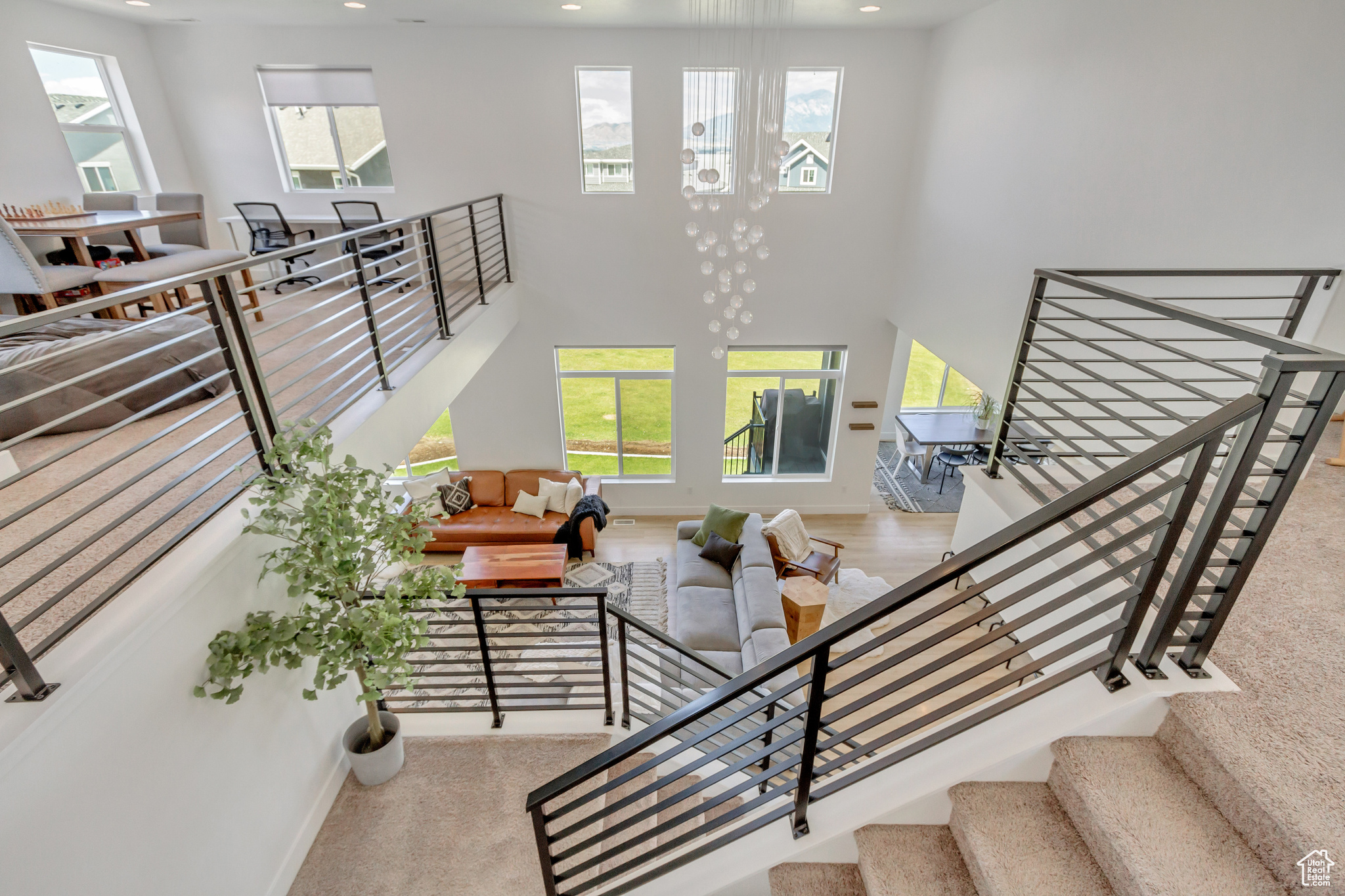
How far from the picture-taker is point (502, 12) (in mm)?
5242

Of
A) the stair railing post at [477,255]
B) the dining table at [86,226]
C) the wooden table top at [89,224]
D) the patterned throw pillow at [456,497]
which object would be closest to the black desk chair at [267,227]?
the dining table at [86,226]

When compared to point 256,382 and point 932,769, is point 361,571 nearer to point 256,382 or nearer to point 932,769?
point 256,382

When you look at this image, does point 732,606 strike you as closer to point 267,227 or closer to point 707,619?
point 707,619

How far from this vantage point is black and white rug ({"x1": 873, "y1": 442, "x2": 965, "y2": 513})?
8156 mm

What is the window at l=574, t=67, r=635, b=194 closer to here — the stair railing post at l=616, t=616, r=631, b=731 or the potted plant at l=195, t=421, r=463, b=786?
→ the potted plant at l=195, t=421, r=463, b=786

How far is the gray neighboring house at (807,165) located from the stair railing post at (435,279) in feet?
13.2

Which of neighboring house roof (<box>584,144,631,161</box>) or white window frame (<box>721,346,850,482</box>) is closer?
neighboring house roof (<box>584,144,631,161</box>)

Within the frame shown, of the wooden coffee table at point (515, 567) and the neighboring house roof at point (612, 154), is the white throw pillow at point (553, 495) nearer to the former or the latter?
the wooden coffee table at point (515, 567)

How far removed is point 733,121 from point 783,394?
3.23 metres

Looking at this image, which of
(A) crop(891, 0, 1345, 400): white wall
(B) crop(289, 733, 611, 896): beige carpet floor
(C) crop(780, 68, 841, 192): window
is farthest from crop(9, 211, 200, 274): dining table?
(A) crop(891, 0, 1345, 400): white wall

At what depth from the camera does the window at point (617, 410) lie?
7.36 m

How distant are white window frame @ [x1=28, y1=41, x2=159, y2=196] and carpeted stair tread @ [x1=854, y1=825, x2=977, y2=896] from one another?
791 cm

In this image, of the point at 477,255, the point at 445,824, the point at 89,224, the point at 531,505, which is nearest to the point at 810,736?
the point at 445,824
